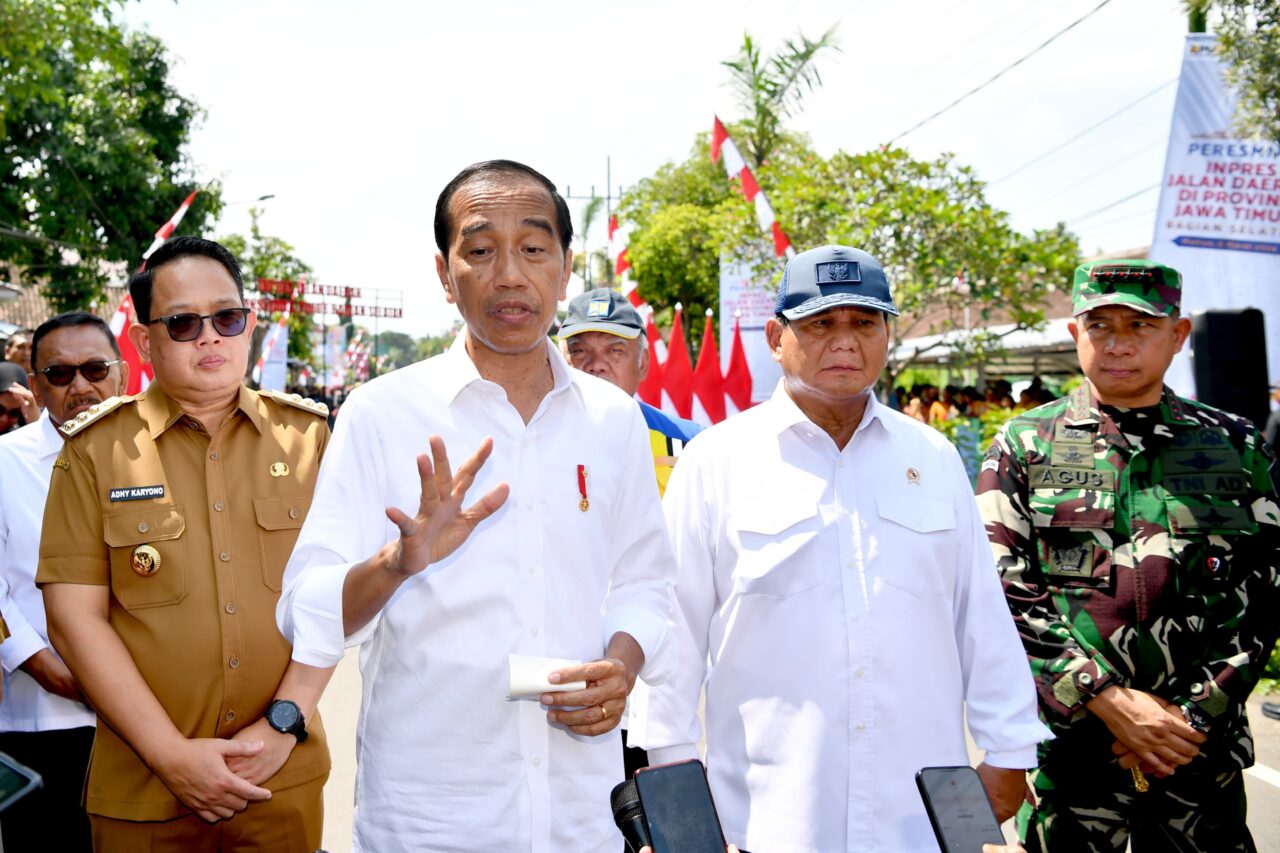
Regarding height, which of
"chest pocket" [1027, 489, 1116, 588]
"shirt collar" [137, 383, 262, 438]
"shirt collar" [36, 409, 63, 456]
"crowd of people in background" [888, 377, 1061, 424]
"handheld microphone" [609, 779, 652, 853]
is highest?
"crowd of people in background" [888, 377, 1061, 424]

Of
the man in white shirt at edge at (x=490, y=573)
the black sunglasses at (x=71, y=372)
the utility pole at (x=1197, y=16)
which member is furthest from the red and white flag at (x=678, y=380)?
the man in white shirt at edge at (x=490, y=573)

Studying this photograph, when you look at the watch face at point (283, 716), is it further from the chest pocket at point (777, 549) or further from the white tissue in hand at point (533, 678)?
the chest pocket at point (777, 549)

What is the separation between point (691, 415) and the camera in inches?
376

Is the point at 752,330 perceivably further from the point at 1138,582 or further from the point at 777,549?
the point at 777,549

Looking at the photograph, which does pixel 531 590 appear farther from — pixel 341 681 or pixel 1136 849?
pixel 341 681

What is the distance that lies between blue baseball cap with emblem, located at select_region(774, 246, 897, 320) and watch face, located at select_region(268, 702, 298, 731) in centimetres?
145

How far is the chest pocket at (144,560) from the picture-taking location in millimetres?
2518

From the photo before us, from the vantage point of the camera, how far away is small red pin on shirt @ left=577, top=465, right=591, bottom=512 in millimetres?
2182

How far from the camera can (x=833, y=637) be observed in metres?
2.46

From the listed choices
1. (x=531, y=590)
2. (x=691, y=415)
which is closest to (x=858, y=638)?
(x=531, y=590)

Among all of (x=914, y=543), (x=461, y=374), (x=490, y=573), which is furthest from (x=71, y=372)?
(x=914, y=543)

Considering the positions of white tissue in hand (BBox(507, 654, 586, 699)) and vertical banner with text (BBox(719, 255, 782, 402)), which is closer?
white tissue in hand (BBox(507, 654, 586, 699))

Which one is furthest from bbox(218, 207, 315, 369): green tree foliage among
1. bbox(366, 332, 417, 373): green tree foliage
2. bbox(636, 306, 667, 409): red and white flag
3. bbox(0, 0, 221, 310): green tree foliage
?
bbox(366, 332, 417, 373): green tree foliage

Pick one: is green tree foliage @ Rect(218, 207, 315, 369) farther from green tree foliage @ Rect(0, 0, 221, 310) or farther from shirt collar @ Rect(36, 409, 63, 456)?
shirt collar @ Rect(36, 409, 63, 456)
